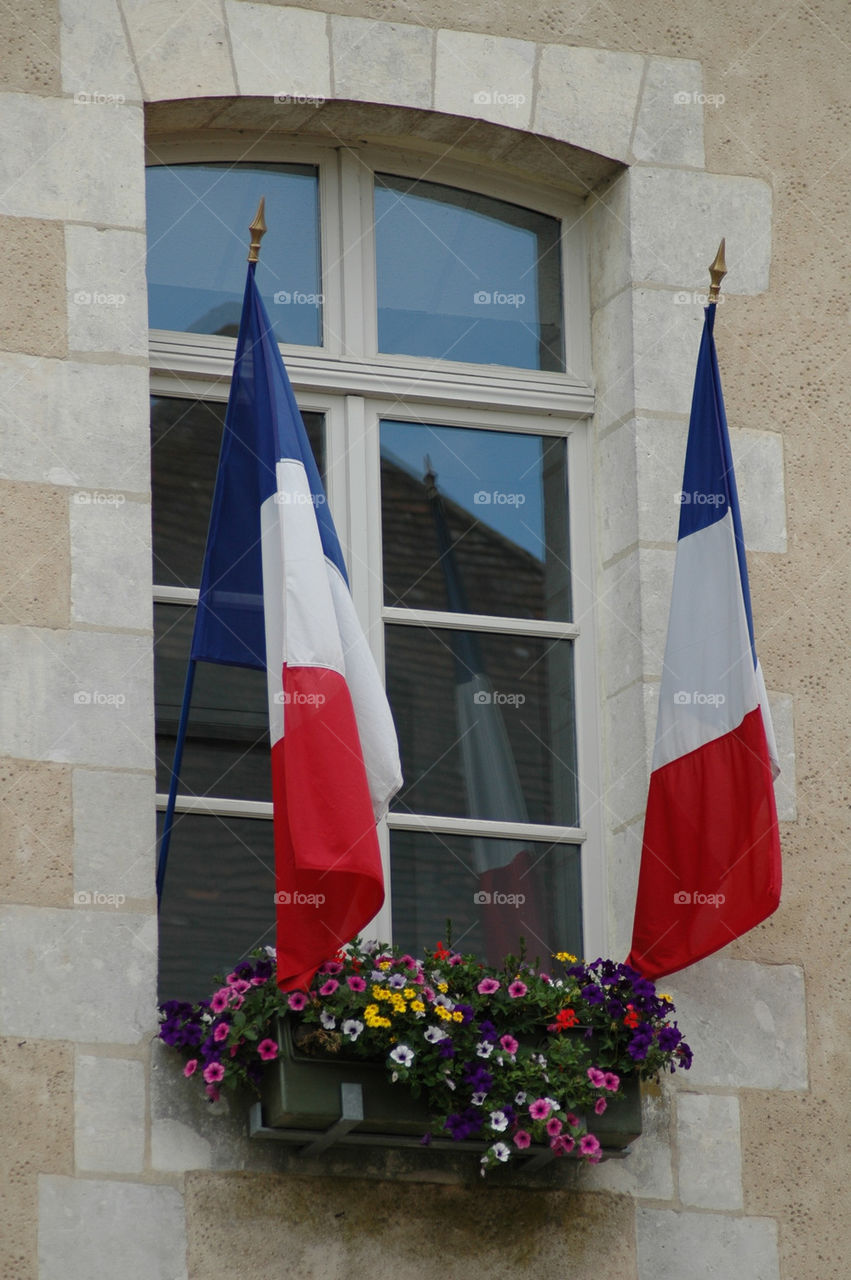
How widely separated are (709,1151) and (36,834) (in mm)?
1584

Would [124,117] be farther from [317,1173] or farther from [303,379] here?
[317,1173]

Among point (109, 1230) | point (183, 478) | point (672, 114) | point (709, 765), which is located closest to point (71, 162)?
point (183, 478)

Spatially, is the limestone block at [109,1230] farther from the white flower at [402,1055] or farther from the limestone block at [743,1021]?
the limestone block at [743,1021]

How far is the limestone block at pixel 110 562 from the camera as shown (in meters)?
5.16

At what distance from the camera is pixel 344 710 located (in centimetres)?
491

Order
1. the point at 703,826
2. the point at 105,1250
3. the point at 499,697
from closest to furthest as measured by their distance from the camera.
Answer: the point at 105,1250
the point at 703,826
the point at 499,697

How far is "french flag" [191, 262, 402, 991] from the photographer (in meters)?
4.76

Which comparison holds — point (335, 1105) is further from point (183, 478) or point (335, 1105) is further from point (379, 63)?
point (379, 63)

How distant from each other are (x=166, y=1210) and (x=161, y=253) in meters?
2.32

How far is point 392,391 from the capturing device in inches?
229

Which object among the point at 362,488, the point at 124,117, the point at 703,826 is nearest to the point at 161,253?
the point at 124,117

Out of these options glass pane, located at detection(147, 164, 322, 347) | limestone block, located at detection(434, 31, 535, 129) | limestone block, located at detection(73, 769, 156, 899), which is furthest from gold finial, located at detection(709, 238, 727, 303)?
limestone block, located at detection(73, 769, 156, 899)

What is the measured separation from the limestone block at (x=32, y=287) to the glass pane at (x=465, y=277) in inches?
35.0

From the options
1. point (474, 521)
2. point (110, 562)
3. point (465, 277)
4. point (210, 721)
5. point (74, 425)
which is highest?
point (465, 277)
